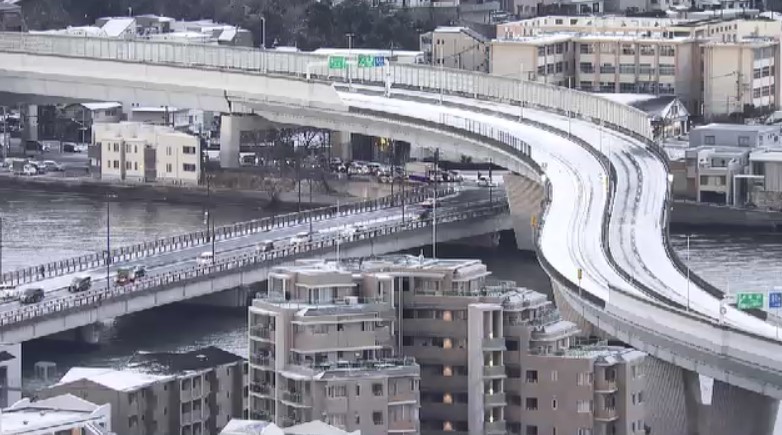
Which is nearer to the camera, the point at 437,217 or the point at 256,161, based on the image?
the point at 437,217

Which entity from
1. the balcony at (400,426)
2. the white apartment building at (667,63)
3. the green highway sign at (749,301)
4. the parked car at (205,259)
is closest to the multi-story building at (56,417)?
the balcony at (400,426)

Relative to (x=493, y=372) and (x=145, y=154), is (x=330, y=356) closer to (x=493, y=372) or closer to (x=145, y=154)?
(x=493, y=372)

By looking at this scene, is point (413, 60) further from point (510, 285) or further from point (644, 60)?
point (510, 285)

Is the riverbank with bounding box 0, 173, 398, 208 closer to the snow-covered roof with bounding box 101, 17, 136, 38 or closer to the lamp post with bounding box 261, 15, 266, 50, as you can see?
the snow-covered roof with bounding box 101, 17, 136, 38

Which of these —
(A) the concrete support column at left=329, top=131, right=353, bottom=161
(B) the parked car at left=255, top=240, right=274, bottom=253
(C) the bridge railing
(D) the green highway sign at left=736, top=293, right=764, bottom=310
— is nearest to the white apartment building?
(C) the bridge railing

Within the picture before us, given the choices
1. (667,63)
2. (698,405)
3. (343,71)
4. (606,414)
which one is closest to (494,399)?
(606,414)

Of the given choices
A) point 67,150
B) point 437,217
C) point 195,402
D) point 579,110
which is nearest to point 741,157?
point 579,110

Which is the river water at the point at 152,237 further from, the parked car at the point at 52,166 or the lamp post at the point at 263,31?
the lamp post at the point at 263,31
